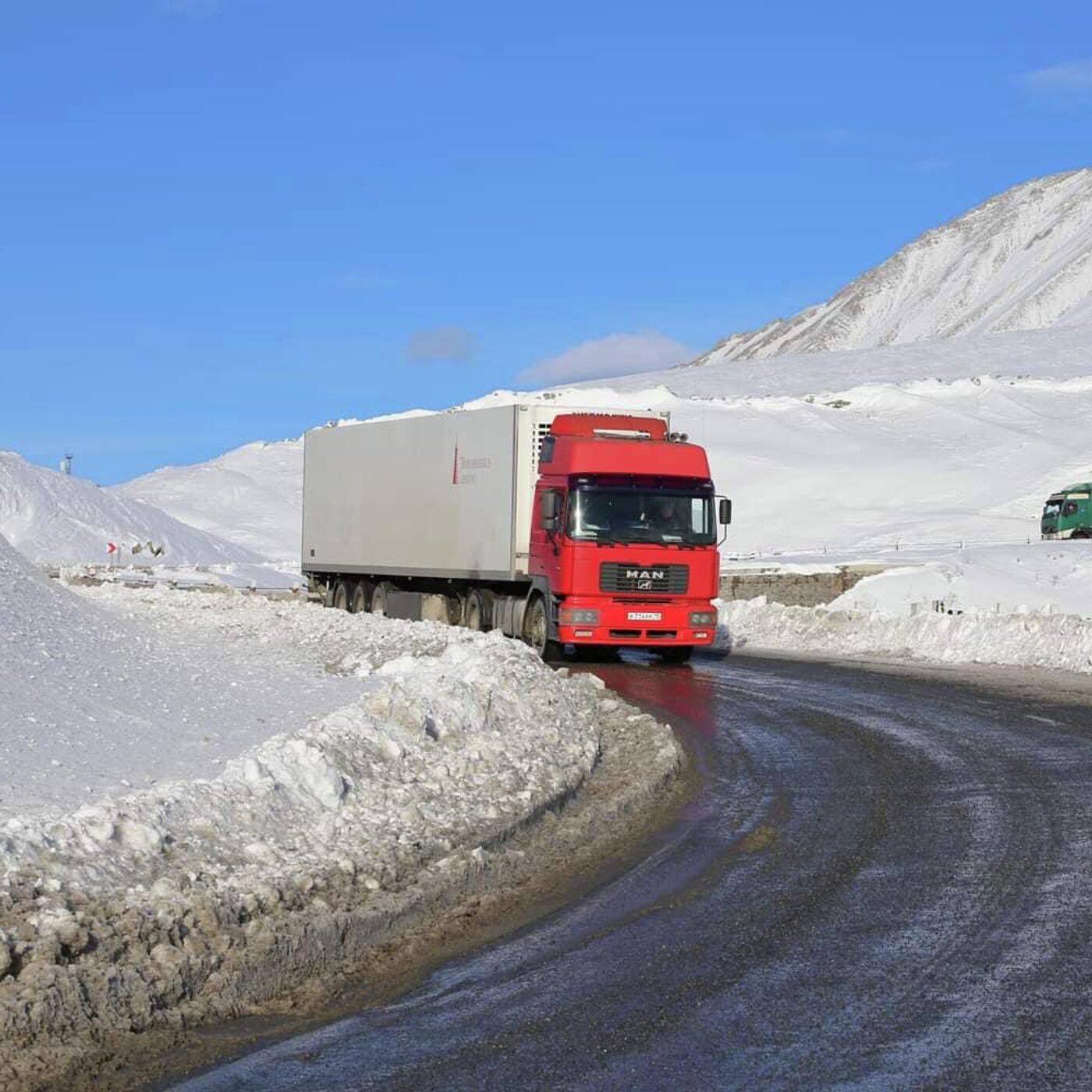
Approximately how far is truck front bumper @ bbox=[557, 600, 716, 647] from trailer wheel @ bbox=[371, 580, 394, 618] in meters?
9.77

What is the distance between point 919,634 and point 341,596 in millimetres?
13898

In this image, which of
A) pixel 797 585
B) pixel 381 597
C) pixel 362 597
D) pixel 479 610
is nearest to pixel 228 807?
pixel 479 610

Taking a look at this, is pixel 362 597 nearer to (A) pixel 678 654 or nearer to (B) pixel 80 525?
(A) pixel 678 654

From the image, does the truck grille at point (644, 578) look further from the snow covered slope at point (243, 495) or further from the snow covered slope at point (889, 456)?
the snow covered slope at point (243, 495)

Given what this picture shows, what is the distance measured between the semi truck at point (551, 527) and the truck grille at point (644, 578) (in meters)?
0.02

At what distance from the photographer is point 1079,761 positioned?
46.1 feet

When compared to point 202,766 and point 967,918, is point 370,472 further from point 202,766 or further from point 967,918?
point 967,918

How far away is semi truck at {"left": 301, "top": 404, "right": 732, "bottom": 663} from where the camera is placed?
25.1m

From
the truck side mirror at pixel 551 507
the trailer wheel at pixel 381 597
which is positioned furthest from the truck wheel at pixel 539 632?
the trailer wheel at pixel 381 597

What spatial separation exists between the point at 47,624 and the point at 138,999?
10933 millimetres

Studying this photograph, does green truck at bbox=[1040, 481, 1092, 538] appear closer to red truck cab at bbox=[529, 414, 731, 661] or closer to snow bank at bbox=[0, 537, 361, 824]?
red truck cab at bbox=[529, 414, 731, 661]

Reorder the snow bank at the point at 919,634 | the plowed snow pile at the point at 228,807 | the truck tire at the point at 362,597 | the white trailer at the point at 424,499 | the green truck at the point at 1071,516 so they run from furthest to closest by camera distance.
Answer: the green truck at the point at 1071,516
the truck tire at the point at 362,597
the white trailer at the point at 424,499
the snow bank at the point at 919,634
the plowed snow pile at the point at 228,807

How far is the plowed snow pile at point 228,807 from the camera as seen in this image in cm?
651

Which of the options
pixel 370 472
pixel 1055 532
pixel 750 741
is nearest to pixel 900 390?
pixel 1055 532
